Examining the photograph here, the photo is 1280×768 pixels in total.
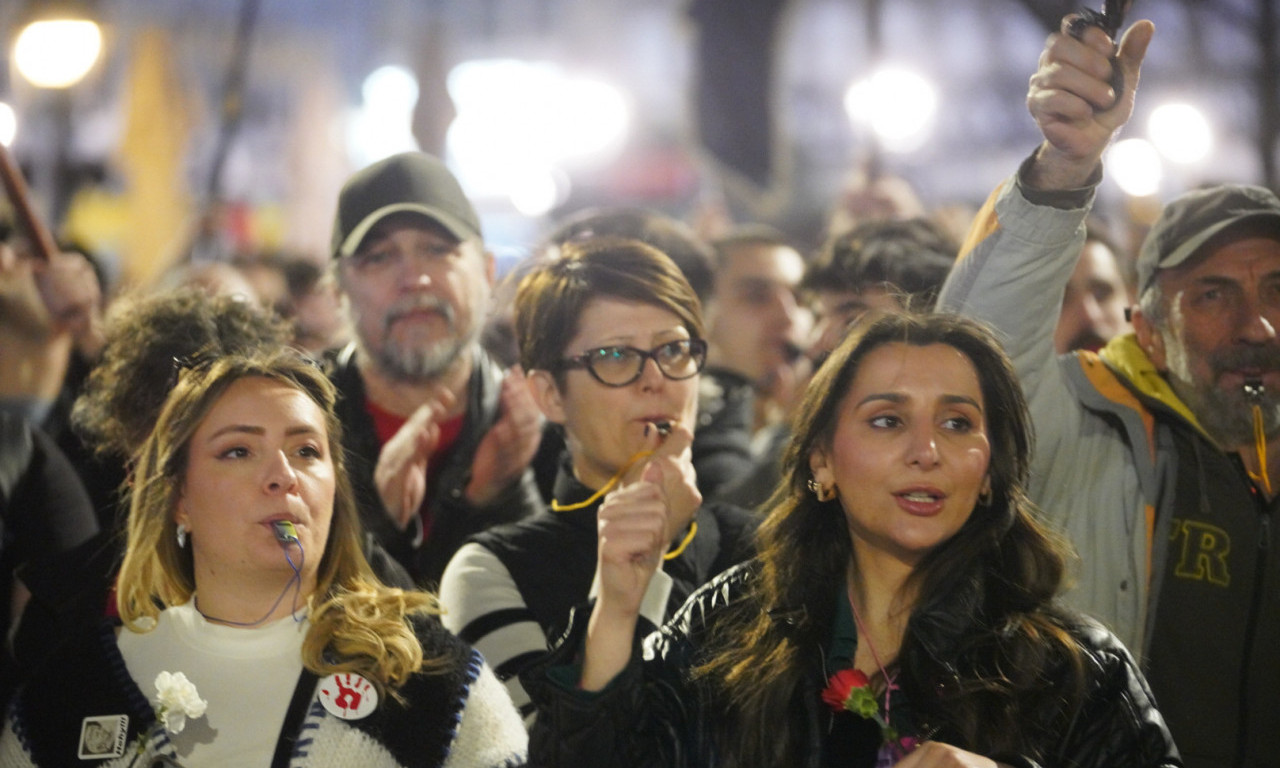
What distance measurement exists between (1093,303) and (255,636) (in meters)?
3.09

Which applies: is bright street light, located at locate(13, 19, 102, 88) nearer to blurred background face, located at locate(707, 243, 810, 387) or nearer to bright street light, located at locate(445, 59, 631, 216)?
blurred background face, located at locate(707, 243, 810, 387)

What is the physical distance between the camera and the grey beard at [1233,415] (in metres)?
3.24

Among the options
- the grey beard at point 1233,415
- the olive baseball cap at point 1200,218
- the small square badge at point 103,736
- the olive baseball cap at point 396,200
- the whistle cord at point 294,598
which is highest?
the olive baseball cap at point 1200,218

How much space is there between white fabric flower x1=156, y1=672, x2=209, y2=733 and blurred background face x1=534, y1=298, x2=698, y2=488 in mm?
1013

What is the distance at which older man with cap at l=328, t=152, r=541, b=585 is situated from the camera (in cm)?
391

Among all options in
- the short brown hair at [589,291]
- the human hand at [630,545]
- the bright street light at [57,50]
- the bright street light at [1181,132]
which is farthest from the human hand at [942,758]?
the bright street light at [1181,132]

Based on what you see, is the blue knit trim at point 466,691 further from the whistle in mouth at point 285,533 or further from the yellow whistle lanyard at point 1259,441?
the yellow whistle lanyard at point 1259,441

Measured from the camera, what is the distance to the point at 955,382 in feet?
9.16

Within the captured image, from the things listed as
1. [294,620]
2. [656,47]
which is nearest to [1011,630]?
[294,620]

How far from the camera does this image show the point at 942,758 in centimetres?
238

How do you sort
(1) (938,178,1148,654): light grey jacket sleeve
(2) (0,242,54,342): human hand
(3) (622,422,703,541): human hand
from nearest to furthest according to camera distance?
(3) (622,422,703,541): human hand
(1) (938,178,1148,654): light grey jacket sleeve
(2) (0,242,54,342): human hand

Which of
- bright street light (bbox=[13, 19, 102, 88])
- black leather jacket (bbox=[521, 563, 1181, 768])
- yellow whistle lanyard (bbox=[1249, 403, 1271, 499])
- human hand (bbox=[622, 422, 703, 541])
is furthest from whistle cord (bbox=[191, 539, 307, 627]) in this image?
bright street light (bbox=[13, 19, 102, 88])

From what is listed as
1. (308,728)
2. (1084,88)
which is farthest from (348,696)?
(1084,88)

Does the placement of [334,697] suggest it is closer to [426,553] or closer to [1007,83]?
[426,553]
